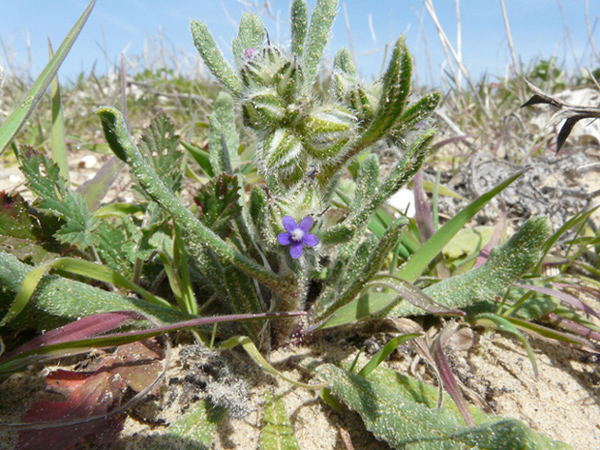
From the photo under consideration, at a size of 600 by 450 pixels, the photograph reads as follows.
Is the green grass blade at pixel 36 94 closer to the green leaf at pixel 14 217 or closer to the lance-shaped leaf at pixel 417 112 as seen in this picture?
the green leaf at pixel 14 217

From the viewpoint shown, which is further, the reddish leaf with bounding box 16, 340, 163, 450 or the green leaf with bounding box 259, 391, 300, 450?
the green leaf with bounding box 259, 391, 300, 450

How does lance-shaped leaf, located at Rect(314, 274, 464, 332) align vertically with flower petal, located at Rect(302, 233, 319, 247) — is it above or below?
below

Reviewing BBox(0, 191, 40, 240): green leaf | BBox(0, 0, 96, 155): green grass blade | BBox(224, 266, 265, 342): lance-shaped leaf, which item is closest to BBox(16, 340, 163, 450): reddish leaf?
BBox(224, 266, 265, 342): lance-shaped leaf

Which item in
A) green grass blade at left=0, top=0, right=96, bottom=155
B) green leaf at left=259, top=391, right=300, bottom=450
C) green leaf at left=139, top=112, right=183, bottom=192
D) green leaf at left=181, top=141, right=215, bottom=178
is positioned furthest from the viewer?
green leaf at left=181, top=141, right=215, bottom=178

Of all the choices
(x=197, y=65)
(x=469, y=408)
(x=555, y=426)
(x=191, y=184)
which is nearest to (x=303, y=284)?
(x=469, y=408)

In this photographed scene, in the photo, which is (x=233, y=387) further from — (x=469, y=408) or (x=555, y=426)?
(x=555, y=426)

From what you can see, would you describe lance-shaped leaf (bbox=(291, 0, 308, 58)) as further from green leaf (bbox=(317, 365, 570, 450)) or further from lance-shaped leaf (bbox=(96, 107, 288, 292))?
green leaf (bbox=(317, 365, 570, 450))

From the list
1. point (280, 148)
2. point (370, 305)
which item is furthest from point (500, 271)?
point (280, 148)

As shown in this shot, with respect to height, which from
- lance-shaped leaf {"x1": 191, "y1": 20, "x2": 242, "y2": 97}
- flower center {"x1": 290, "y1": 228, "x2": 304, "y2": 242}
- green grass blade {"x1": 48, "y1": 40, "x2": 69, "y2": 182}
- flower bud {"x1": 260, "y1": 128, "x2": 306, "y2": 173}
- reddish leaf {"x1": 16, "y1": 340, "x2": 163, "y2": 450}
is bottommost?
reddish leaf {"x1": 16, "y1": 340, "x2": 163, "y2": 450}
